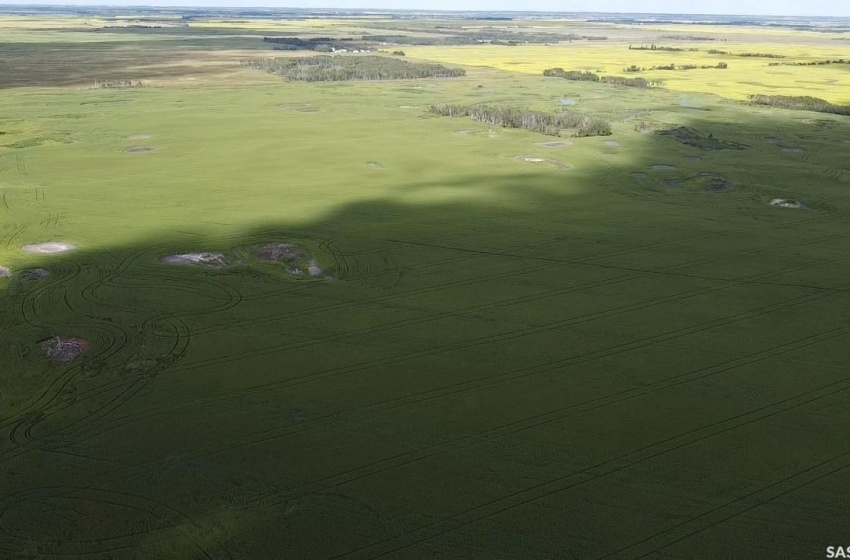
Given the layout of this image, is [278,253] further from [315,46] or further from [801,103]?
[315,46]

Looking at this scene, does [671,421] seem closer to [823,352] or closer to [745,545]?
[745,545]

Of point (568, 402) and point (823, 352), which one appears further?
point (823, 352)


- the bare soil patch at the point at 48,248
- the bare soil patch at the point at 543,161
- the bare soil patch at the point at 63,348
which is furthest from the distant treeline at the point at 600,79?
the bare soil patch at the point at 63,348

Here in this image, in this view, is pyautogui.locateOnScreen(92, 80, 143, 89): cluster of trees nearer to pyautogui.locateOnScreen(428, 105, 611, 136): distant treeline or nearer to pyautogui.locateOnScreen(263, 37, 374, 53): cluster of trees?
pyautogui.locateOnScreen(428, 105, 611, 136): distant treeline

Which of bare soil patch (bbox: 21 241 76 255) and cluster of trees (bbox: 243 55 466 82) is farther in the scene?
cluster of trees (bbox: 243 55 466 82)

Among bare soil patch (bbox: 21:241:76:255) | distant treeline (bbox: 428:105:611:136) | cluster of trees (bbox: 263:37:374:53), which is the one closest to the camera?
bare soil patch (bbox: 21:241:76:255)

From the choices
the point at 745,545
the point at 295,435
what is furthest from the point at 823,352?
the point at 295,435

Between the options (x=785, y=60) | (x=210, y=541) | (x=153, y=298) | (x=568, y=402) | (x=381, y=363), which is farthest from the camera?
(x=785, y=60)

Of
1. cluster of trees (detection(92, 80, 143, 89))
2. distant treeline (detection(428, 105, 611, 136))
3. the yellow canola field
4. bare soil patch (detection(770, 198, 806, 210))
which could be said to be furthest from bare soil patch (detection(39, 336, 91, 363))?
the yellow canola field
